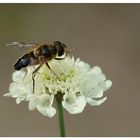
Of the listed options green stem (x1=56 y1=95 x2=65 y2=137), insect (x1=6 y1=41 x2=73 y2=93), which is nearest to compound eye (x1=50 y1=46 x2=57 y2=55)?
insect (x1=6 y1=41 x2=73 y2=93)

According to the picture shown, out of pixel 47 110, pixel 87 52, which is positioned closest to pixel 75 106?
pixel 47 110

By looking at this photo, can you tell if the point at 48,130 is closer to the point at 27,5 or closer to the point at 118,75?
the point at 118,75

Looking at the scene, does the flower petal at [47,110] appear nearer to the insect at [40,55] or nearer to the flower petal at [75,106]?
the flower petal at [75,106]

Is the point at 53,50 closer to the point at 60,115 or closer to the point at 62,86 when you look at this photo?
the point at 62,86

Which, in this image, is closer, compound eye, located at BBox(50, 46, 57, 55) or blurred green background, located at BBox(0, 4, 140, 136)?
compound eye, located at BBox(50, 46, 57, 55)

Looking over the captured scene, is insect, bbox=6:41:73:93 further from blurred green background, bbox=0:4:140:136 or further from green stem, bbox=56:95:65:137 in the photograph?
blurred green background, bbox=0:4:140:136
